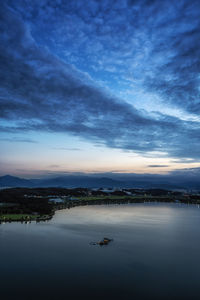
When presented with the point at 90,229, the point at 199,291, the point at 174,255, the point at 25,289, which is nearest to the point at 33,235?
the point at 90,229

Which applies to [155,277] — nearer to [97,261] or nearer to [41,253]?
[97,261]

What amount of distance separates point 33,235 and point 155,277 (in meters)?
14.0

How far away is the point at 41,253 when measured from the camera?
17.2 metres

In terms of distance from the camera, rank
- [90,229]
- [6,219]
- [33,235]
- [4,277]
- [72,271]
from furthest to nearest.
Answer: [6,219] → [90,229] → [33,235] → [72,271] → [4,277]

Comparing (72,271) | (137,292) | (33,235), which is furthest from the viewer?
(33,235)

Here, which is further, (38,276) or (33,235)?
(33,235)

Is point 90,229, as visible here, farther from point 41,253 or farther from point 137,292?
point 137,292

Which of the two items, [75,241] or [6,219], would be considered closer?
[75,241]

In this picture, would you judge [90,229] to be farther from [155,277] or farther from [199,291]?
[199,291]

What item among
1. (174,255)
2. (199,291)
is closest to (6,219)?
(174,255)

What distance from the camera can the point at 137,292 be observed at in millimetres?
11422

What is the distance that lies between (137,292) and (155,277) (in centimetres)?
225

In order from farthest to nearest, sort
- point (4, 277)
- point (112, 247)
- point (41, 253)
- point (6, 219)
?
point (6, 219) < point (112, 247) < point (41, 253) < point (4, 277)

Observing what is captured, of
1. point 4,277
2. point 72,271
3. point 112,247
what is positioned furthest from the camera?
point 112,247
